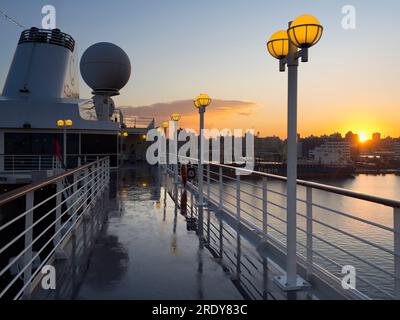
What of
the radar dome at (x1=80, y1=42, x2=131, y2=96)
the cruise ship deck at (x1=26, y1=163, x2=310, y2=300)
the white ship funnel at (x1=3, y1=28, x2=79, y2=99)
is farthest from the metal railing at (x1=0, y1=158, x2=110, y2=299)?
the radar dome at (x1=80, y1=42, x2=131, y2=96)

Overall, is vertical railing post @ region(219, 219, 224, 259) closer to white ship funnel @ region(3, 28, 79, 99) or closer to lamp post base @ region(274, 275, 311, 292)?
lamp post base @ region(274, 275, 311, 292)

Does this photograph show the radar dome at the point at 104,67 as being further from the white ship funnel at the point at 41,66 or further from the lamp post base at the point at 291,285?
the lamp post base at the point at 291,285

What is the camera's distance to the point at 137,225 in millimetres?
5520

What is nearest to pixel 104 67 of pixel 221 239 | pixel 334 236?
pixel 334 236

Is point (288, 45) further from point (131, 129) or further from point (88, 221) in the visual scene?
point (131, 129)

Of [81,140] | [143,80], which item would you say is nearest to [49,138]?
[81,140]

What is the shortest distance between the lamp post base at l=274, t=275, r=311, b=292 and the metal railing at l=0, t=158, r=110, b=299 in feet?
6.40

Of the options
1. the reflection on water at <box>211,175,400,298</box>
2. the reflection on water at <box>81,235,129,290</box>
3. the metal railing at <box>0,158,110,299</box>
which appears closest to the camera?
the metal railing at <box>0,158,110,299</box>

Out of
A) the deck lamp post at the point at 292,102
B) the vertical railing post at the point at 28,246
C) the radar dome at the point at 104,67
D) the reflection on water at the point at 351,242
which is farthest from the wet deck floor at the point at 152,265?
the radar dome at the point at 104,67

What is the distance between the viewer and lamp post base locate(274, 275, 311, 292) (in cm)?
299

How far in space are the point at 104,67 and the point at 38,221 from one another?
66.2 feet

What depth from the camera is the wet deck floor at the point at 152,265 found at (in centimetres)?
293

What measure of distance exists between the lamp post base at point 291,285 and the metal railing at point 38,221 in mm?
1949
